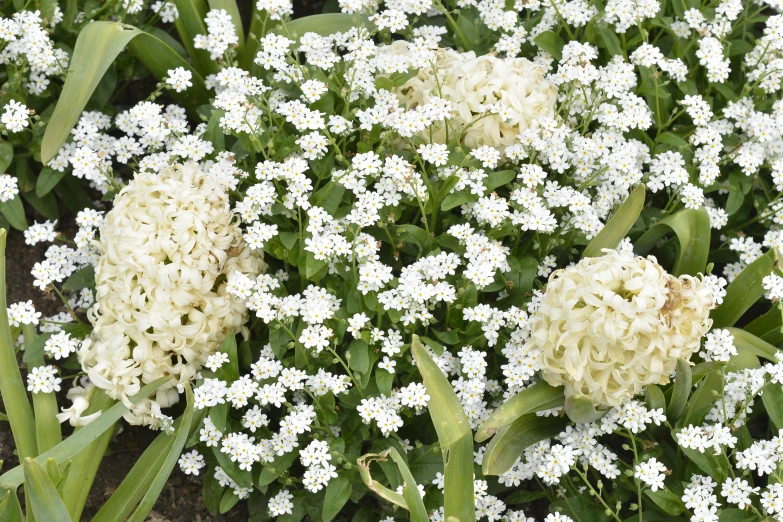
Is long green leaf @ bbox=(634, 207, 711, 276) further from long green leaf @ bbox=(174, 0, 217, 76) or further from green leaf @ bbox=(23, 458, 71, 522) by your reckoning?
green leaf @ bbox=(23, 458, 71, 522)

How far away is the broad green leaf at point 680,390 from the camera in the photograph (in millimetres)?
2889

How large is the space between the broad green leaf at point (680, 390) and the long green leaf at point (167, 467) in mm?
1615

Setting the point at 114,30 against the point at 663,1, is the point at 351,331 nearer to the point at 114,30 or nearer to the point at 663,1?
the point at 114,30

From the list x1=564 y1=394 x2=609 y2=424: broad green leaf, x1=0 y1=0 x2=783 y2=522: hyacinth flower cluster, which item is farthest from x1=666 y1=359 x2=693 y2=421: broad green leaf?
x1=564 y1=394 x2=609 y2=424: broad green leaf

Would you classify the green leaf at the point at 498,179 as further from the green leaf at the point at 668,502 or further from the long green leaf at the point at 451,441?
the green leaf at the point at 668,502

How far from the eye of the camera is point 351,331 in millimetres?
3117

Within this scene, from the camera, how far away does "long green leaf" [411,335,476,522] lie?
9.33ft

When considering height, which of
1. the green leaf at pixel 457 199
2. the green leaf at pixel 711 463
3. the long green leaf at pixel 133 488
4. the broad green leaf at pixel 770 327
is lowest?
the long green leaf at pixel 133 488

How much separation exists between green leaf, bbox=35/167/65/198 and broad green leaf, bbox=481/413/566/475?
2.09 meters

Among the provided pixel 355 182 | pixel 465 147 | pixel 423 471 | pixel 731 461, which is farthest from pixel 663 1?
pixel 423 471

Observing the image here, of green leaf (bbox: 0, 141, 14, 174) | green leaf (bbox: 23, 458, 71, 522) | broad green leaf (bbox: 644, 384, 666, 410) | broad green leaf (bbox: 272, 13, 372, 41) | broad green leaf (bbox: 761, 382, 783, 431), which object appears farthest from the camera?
broad green leaf (bbox: 272, 13, 372, 41)

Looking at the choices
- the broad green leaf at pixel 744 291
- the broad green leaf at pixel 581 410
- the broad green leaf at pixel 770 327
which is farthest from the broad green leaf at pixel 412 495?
the broad green leaf at pixel 770 327

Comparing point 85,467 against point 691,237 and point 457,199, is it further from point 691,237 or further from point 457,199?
point 691,237

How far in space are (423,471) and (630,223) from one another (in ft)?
3.77
